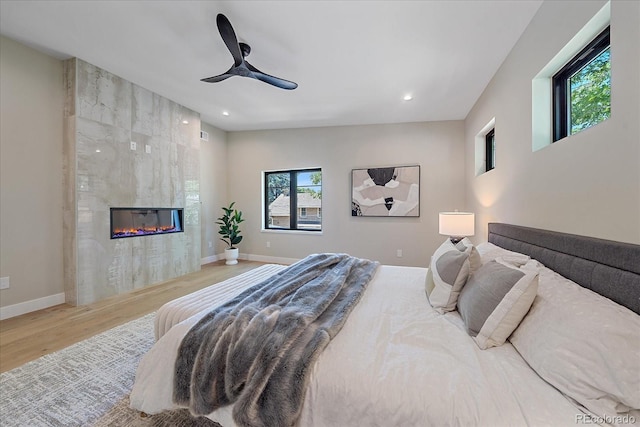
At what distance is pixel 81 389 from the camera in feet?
5.05

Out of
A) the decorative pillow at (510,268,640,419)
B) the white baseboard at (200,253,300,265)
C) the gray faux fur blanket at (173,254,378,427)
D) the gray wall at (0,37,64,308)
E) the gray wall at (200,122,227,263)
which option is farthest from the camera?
the white baseboard at (200,253,300,265)

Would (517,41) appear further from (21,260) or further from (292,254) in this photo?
(21,260)

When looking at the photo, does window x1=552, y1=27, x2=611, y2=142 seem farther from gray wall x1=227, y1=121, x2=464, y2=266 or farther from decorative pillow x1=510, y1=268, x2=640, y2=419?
gray wall x1=227, y1=121, x2=464, y2=266

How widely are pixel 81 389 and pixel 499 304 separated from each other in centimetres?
243

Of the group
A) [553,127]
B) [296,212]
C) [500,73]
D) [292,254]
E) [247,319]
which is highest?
[500,73]

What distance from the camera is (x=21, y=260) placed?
257 centimetres

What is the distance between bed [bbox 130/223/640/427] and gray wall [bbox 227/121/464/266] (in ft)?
9.79

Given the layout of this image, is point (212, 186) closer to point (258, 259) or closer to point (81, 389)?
point (258, 259)

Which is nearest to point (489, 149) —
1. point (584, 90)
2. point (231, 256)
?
point (584, 90)

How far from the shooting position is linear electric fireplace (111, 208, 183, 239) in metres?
3.28

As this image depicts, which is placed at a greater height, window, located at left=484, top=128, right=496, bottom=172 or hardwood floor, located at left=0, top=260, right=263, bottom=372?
window, located at left=484, top=128, right=496, bottom=172

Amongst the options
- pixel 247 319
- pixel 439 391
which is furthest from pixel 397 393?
pixel 247 319

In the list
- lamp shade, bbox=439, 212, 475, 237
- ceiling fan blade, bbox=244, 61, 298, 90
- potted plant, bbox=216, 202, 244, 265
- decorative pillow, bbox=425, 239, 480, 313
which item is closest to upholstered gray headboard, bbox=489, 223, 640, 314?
decorative pillow, bbox=425, 239, 480, 313

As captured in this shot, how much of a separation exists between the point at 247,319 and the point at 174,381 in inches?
15.3
